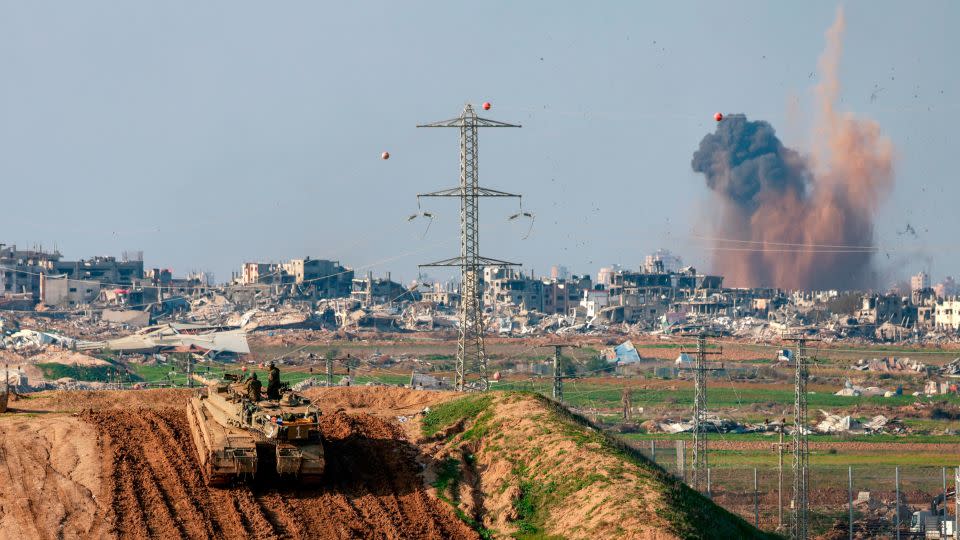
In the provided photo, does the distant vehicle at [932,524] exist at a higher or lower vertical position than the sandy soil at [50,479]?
lower

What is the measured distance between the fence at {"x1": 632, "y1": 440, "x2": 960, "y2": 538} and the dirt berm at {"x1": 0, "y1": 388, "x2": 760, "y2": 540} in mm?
8600

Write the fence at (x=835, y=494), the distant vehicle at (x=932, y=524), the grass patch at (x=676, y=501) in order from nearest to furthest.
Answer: the grass patch at (x=676, y=501) < the distant vehicle at (x=932, y=524) < the fence at (x=835, y=494)

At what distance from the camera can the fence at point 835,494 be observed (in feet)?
174

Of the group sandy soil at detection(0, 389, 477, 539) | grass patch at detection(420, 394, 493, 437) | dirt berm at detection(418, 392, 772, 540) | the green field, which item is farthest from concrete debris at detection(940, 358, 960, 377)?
sandy soil at detection(0, 389, 477, 539)

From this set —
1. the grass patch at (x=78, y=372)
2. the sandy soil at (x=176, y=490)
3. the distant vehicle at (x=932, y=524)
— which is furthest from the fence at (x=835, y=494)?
the grass patch at (x=78, y=372)

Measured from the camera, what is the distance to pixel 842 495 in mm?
62406

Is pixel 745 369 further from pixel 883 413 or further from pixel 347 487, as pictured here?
pixel 347 487

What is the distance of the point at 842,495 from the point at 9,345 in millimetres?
98278

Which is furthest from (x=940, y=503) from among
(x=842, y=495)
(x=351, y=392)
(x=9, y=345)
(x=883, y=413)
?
(x=9, y=345)

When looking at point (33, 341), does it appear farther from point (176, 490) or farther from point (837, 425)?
point (176, 490)

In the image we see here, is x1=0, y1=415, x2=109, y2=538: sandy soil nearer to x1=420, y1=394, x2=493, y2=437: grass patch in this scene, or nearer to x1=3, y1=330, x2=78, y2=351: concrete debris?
x1=420, y1=394, x2=493, y2=437: grass patch

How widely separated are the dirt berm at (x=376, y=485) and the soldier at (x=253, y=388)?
2267 millimetres

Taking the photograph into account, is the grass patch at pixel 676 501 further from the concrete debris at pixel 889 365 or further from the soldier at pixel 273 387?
the concrete debris at pixel 889 365

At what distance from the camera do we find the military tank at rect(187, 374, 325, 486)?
34.9 m
